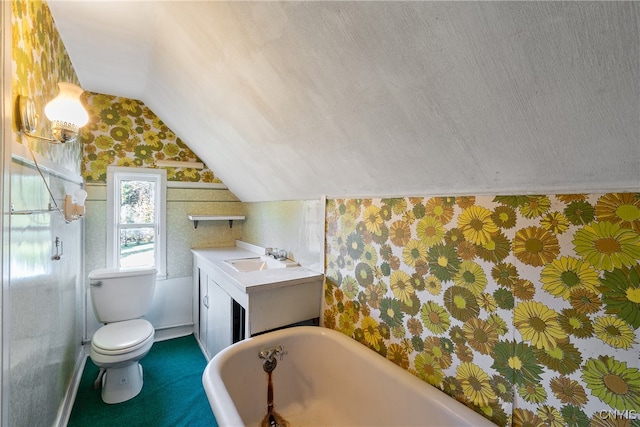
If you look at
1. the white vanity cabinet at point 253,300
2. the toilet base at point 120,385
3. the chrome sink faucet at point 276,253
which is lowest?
the toilet base at point 120,385

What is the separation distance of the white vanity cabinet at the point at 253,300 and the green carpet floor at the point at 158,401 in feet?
0.89

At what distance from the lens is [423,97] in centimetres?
94

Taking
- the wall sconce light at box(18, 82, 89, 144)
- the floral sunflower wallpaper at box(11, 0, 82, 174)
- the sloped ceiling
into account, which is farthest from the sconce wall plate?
the sloped ceiling

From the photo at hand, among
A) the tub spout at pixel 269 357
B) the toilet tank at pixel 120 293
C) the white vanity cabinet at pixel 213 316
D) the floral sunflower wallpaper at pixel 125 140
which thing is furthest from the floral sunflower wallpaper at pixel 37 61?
the tub spout at pixel 269 357

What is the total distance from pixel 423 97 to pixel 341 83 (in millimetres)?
321

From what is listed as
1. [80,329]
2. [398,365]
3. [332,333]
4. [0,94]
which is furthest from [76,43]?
[398,365]

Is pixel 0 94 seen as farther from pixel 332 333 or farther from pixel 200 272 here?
pixel 200 272

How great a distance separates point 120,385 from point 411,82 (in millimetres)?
2597

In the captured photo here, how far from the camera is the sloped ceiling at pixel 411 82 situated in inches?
26.3

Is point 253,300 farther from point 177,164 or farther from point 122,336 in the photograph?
point 177,164

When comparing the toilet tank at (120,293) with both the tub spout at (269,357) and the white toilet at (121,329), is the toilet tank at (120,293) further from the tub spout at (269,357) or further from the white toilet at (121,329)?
the tub spout at (269,357)

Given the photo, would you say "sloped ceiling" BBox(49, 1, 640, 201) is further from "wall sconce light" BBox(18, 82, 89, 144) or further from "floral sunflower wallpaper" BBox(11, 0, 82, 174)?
"wall sconce light" BBox(18, 82, 89, 144)

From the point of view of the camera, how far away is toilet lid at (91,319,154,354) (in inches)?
74.8

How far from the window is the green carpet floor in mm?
906
